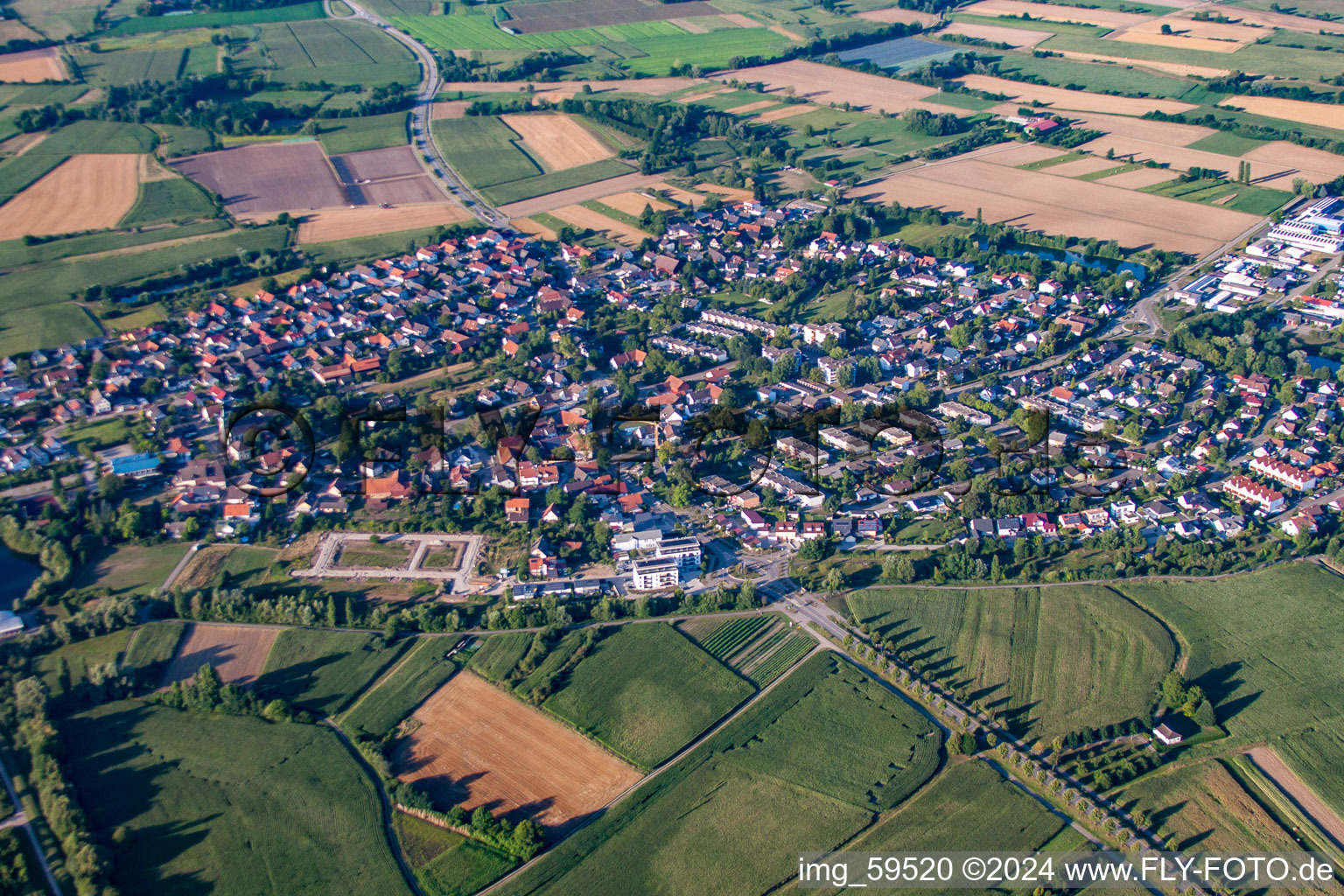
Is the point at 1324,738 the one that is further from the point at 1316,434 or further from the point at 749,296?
the point at 749,296

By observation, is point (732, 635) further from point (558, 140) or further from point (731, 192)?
point (558, 140)

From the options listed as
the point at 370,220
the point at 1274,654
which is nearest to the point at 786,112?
the point at 370,220

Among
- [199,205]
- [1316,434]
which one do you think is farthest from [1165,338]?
[199,205]

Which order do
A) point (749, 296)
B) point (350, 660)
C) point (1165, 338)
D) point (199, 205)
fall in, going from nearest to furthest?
1. point (350, 660)
2. point (1165, 338)
3. point (749, 296)
4. point (199, 205)

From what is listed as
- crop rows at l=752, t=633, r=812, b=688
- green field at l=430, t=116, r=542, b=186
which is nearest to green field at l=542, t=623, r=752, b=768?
crop rows at l=752, t=633, r=812, b=688

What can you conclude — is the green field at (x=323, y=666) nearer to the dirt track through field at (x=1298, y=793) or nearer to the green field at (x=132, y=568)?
the green field at (x=132, y=568)

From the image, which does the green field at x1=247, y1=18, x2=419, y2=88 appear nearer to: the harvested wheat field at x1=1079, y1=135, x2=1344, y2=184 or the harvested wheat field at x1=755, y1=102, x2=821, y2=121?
the harvested wheat field at x1=755, y1=102, x2=821, y2=121
